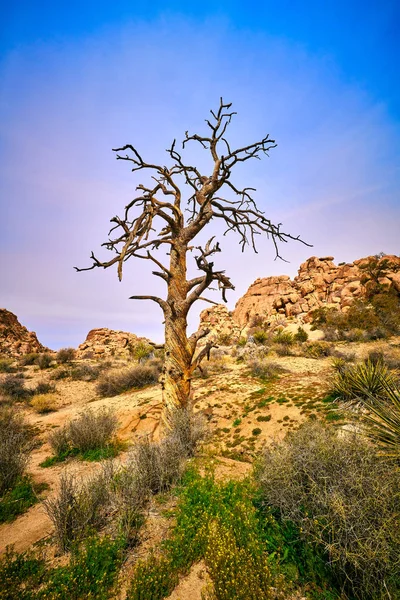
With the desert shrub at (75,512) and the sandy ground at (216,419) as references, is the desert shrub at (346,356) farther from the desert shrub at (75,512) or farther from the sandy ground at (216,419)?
the desert shrub at (75,512)

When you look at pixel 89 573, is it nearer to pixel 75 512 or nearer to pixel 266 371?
pixel 75 512

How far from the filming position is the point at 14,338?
37.4 meters

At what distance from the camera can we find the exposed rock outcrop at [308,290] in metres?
40.7

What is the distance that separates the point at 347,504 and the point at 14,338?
4537cm

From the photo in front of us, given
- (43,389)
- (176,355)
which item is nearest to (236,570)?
(176,355)

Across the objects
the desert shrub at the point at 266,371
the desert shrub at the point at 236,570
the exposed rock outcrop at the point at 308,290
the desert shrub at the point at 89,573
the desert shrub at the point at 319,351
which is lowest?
the desert shrub at the point at 236,570

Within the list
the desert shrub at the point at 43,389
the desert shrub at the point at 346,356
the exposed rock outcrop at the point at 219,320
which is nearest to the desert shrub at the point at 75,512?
the desert shrub at the point at 346,356

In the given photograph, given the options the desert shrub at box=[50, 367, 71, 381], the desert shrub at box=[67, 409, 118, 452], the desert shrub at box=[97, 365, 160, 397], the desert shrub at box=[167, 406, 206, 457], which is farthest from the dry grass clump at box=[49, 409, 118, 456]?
the desert shrub at box=[50, 367, 71, 381]

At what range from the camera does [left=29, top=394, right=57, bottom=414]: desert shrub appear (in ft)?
40.2

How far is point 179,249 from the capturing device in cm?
669

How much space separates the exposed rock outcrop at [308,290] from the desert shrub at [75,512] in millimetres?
38467

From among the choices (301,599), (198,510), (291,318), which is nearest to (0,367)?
(198,510)

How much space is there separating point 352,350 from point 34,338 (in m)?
44.5

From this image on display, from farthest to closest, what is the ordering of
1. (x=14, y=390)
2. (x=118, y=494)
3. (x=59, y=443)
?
(x=14, y=390)
(x=59, y=443)
(x=118, y=494)
